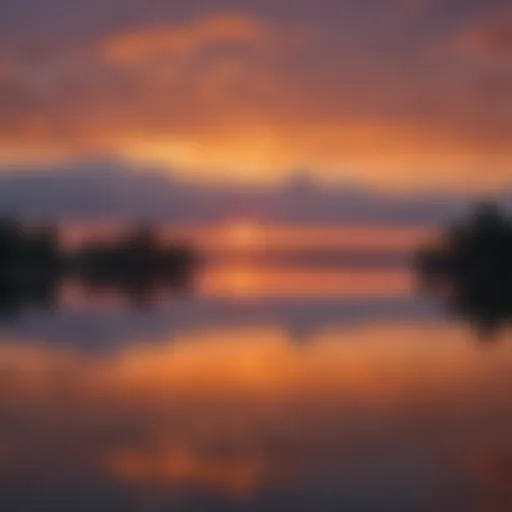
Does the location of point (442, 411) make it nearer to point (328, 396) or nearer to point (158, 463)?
→ point (328, 396)

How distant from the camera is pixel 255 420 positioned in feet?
26.5

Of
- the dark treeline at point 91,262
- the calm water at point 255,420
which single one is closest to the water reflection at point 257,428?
the calm water at point 255,420

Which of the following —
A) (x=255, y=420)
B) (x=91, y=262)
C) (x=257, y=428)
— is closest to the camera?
(x=257, y=428)

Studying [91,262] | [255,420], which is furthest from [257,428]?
[91,262]

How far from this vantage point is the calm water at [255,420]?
5762mm

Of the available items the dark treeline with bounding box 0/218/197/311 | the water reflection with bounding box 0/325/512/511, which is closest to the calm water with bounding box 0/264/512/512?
the water reflection with bounding box 0/325/512/511

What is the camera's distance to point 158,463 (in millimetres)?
6492

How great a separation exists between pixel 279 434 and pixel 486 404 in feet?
6.88

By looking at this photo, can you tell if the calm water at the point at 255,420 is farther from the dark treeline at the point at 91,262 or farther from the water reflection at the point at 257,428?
the dark treeline at the point at 91,262

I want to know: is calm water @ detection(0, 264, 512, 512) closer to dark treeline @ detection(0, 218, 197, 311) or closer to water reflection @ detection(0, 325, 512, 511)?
water reflection @ detection(0, 325, 512, 511)

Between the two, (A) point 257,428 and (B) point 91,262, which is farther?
(B) point 91,262

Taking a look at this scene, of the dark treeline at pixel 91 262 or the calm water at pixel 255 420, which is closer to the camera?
the calm water at pixel 255 420

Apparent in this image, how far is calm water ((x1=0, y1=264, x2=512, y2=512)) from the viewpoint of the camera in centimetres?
576

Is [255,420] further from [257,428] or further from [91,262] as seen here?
[91,262]
